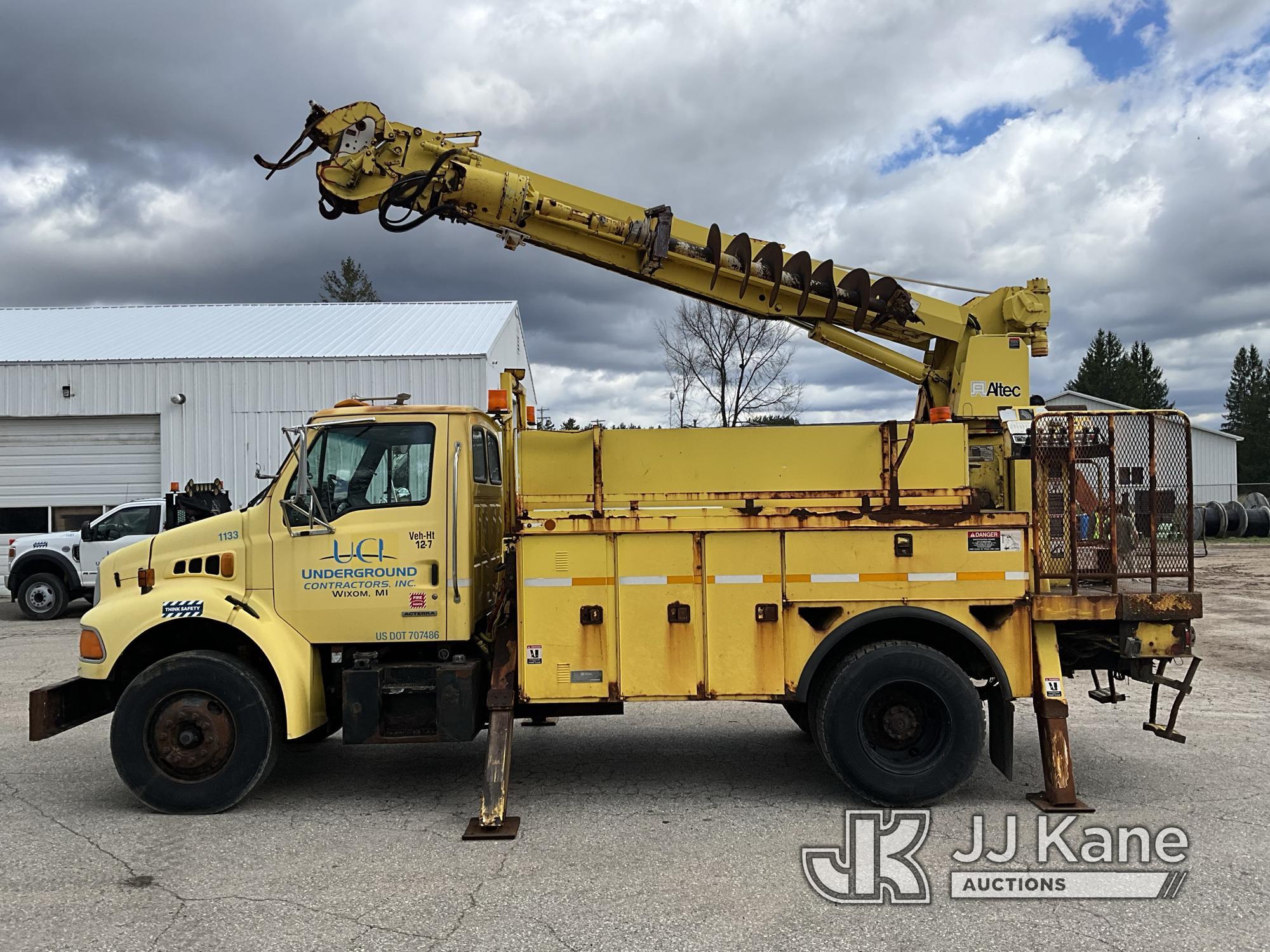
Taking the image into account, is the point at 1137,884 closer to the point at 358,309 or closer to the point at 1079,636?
the point at 1079,636

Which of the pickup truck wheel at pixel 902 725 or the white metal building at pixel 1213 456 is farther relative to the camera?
the white metal building at pixel 1213 456

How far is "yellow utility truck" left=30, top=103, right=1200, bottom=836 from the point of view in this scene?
18.8ft

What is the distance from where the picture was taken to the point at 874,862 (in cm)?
494

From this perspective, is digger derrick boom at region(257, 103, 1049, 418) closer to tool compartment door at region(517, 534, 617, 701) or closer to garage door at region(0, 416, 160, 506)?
tool compartment door at region(517, 534, 617, 701)

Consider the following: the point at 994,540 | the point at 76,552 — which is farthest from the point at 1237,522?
the point at 76,552

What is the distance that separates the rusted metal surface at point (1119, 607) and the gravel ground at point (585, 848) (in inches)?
46.8

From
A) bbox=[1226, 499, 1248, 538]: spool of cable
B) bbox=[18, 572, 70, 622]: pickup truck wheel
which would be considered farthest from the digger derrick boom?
bbox=[1226, 499, 1248, 538]: spool of cable

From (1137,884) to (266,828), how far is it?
190 inches

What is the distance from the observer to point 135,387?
19.9 meters

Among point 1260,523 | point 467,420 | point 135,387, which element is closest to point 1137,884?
point 467,420

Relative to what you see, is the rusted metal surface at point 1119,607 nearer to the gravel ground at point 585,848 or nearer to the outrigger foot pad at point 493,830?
the gravel ground at point 585,848

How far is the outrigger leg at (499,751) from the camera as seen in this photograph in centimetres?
541

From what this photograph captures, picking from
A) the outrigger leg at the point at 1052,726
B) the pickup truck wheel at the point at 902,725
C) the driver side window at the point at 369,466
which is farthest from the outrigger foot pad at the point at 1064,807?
the driver side window at the point at 369,466

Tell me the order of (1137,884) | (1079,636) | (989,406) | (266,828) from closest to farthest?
(1137,884) < (266,828) < (1079,636) < (989,406)
